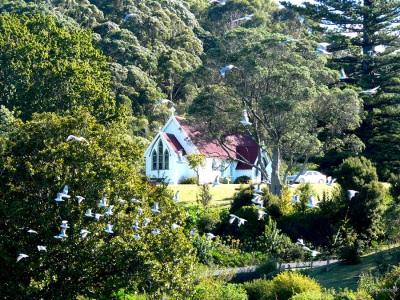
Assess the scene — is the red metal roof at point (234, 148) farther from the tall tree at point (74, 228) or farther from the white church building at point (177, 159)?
the tall tree at point (74, 228)

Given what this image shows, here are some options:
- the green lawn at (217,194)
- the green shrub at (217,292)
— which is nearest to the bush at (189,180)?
the green lawn at (217,194)

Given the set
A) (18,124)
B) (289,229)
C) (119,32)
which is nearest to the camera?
(18,124)

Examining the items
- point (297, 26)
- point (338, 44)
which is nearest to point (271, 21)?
point (297, 26)

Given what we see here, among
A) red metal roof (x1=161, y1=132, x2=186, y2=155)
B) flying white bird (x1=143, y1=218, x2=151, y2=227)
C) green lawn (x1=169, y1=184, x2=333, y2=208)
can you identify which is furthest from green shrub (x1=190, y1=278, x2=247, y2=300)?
red metal roof (x1=161, y1=132, x2=186, y2=155)

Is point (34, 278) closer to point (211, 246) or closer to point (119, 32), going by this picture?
point (211, 246)

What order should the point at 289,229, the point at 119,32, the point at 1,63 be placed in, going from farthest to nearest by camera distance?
the point at 119,32 < the point at 1,63 < the point at 289,229

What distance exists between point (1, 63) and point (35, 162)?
2706 cm

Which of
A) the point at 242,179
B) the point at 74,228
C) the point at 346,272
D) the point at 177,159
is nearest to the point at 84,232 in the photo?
the point at 74,228

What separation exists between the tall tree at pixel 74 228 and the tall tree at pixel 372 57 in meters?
25.7

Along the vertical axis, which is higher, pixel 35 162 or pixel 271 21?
pixel 271 21

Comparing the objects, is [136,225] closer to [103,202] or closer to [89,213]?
[103,202]

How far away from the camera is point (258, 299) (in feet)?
59.5

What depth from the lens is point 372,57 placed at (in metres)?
45.4

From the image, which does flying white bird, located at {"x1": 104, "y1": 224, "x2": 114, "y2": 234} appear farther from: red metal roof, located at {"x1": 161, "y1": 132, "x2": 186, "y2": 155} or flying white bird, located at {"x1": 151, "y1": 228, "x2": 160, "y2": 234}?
red metal roof, located at {"x1": 161, "y1": 132, "x2": 186, "y2": 155}
